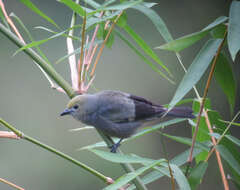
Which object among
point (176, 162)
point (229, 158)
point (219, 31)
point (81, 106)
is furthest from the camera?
point (81, 106)

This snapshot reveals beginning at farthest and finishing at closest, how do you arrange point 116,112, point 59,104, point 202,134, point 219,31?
point 59,104 < point 116,112 < point 202,134 < point 219,31

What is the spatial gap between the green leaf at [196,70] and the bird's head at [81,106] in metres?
0.92

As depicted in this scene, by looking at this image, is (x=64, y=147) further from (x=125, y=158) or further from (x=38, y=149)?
(x=125, y=158)

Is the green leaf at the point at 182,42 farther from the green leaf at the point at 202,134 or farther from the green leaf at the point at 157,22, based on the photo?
the green leaf at the point at 202,134

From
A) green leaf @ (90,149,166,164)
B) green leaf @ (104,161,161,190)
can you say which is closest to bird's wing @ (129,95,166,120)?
green leaf @ (90,149,166,164)

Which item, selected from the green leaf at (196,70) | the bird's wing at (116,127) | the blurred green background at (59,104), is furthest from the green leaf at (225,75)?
the blurred green background at (59,104)

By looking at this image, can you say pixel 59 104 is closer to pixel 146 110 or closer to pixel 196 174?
pixel 146 110

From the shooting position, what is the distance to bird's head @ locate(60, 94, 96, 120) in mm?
2222

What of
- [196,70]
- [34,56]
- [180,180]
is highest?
[34,56]

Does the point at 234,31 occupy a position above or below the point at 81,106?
above

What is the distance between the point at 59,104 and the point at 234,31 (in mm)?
3897

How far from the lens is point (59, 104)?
5.00 meters

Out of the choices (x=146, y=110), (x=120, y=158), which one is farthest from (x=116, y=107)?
(x=120, y=158)

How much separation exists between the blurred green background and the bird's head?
7.54ft
